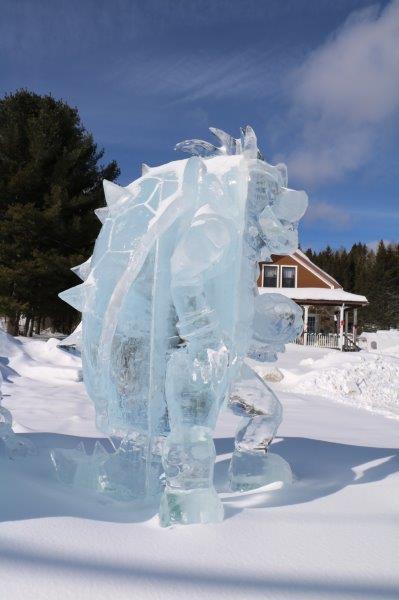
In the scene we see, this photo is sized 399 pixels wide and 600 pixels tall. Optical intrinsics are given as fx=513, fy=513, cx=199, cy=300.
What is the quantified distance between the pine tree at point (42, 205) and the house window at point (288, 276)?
1097cm

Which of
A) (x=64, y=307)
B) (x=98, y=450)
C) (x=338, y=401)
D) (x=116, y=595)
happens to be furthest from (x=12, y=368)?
(x=64, y=307)

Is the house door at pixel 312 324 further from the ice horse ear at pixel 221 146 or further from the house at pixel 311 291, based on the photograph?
the ice horse ear at pixel 221 146

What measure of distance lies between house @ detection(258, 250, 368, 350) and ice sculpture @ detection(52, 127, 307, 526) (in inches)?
817

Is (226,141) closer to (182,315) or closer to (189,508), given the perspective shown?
(182,315)

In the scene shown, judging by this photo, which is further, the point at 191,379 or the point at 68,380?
the point at 68,380

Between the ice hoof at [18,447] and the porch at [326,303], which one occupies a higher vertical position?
the porch at [326,303]

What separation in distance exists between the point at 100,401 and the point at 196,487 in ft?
2.58

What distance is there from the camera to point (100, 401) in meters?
2.76

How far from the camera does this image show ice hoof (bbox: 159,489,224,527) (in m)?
2.18

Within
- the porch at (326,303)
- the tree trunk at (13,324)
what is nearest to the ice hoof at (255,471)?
the tree trunk at (13,324)

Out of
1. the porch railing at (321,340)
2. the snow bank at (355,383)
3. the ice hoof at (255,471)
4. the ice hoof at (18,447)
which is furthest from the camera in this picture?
the porch railing at (321,340)

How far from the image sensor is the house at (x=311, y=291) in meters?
24.0

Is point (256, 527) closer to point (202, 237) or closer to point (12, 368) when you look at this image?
point (202, 237)

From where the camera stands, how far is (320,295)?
80.6ft
